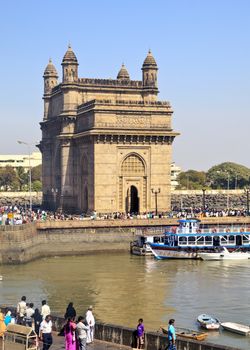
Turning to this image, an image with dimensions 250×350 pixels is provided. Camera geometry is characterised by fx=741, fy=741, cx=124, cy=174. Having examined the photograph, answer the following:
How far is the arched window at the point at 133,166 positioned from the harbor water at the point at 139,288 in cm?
1551

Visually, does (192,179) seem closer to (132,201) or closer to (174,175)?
(174,175)

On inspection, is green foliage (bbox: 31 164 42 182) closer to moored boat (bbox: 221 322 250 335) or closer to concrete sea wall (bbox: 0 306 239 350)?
moored boat (bbox: 221 322 250 335)

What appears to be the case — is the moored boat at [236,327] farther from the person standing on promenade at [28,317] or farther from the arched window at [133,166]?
the arched window at [133,166]

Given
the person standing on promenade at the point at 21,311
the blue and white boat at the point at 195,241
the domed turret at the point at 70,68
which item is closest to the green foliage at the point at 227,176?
the domed turret at the point at 70,68

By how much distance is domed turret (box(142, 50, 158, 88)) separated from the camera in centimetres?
8481

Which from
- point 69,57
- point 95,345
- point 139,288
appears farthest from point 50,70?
point 95,345

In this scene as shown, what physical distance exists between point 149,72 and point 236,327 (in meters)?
54.5

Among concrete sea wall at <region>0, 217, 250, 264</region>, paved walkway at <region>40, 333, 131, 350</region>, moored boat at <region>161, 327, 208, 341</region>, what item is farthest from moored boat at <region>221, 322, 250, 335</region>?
concrete sea wall at <region>0, 217, 250, 264</region>

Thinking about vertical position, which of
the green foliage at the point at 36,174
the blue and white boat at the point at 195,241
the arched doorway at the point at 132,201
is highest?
the green foliage at the point at 36,174

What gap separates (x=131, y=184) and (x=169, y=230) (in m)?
11.4

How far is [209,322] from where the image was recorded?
34.3 meters

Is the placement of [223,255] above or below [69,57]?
below

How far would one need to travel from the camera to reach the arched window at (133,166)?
77125 millimetres

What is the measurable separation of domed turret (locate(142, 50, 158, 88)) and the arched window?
11.5 m
